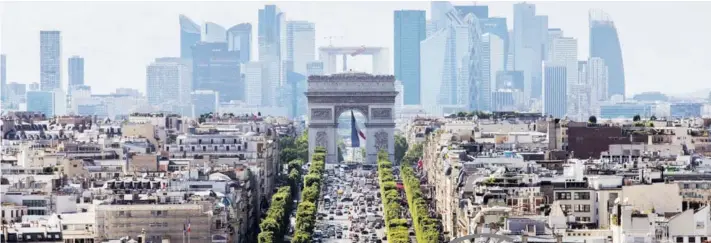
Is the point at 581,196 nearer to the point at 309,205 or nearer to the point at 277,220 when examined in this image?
the point at 277,220

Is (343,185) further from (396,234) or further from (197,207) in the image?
(197,207)

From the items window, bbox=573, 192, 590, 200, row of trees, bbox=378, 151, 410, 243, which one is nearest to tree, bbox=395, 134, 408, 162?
row of trees, bbox=378, 151, 410, 243

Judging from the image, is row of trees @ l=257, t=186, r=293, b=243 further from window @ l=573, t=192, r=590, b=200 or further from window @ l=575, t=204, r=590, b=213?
window @ l=575, t=204, r=590, b=213

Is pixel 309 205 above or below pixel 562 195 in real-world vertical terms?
below

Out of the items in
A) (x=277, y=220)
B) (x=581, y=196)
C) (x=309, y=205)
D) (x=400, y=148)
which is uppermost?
(x=400, y=148)

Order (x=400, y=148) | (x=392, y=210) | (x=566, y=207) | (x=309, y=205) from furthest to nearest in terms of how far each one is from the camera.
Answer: (x=400, y=148) < (x=309, y=205) < (x=392, y=210) < (x=566, y=207)

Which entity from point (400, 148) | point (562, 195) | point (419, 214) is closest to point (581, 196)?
point (562, 195)

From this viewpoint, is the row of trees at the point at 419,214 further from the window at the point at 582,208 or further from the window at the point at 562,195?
the window at the point at 582,208

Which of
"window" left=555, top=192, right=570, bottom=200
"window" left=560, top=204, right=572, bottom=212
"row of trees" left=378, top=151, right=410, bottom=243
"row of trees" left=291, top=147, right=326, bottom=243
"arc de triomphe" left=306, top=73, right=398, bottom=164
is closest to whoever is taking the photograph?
"window" left=560, top=204, right=572, bottom=212
